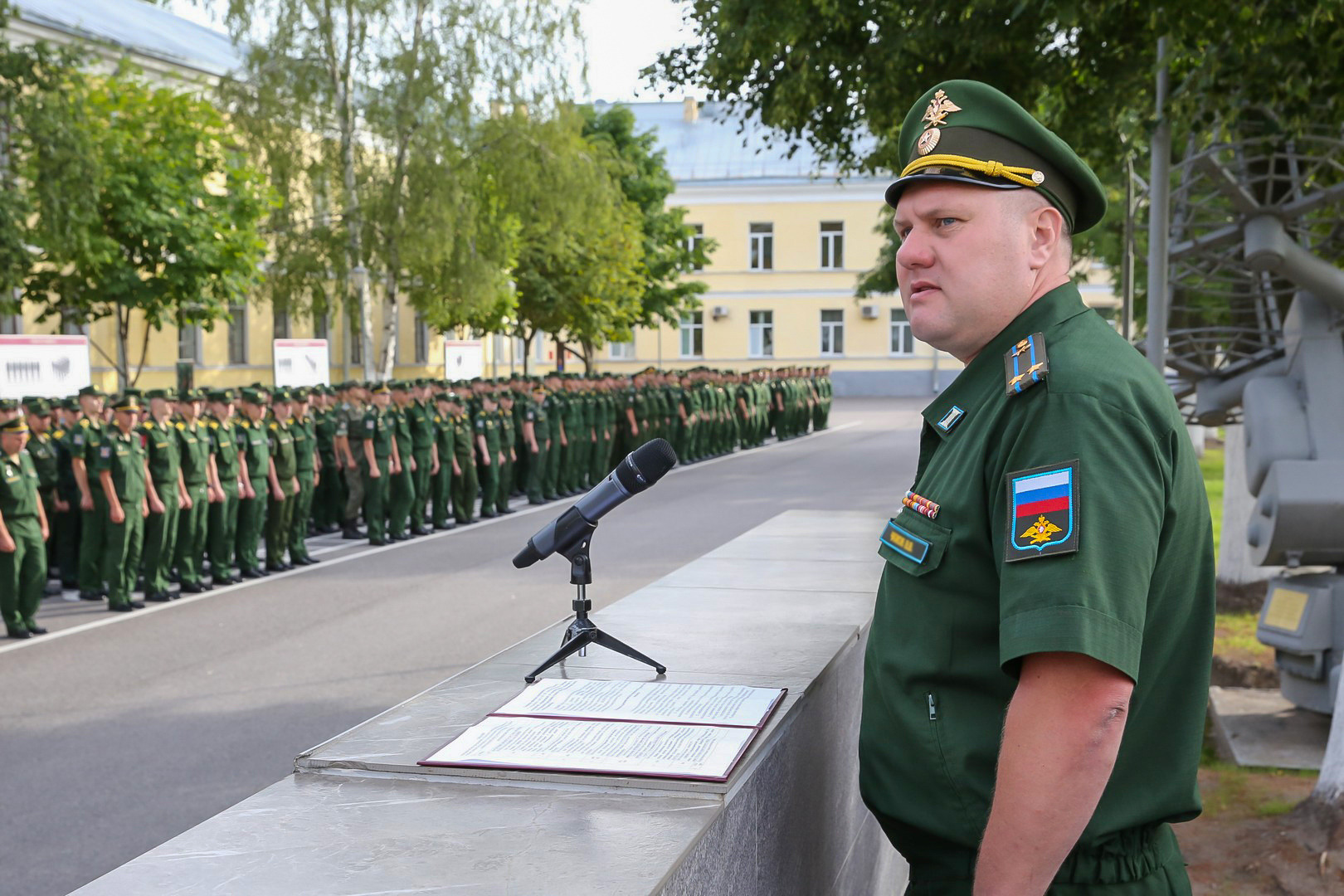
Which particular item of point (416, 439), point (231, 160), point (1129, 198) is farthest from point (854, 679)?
point (231, 160)

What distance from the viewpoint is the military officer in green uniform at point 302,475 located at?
1317 centimetres

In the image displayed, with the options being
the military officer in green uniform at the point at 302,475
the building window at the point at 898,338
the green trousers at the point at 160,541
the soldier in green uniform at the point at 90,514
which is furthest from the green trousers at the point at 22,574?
the building window at the point at 898,338

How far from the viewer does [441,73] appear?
27.9m

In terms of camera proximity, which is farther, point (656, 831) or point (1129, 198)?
point (1129, 198)

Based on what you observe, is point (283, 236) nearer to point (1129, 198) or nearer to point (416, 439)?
point (416, 439)

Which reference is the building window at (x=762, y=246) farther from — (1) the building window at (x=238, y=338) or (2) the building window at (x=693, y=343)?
(1) the building window at (x=238, y=338)

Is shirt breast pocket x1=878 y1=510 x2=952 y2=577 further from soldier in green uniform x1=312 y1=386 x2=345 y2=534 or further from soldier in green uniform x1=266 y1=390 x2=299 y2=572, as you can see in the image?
soldier in green uniform x1=312 y1=386 x2=345 y2=534

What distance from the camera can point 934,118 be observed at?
6.89 ft

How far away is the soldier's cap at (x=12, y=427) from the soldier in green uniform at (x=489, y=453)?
7667 mm

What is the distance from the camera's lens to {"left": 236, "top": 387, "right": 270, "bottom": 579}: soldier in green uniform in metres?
12.4

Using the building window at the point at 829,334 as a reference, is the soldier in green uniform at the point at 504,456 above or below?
below

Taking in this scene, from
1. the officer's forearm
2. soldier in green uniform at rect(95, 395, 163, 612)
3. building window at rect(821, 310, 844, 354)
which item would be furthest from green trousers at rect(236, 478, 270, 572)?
building window at rect(821, 310, 844, 354)

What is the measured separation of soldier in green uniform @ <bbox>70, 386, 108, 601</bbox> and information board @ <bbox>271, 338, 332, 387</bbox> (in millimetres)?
6804

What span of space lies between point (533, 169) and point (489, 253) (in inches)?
86.2
